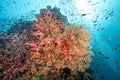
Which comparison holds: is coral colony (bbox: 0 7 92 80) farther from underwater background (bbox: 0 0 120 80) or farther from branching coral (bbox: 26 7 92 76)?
underwater background (bbox: 0 0 120 80)

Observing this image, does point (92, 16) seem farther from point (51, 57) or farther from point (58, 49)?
point (51, 57)

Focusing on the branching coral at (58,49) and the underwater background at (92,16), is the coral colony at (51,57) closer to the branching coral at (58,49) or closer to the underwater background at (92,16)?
the branching coral at (58,49)

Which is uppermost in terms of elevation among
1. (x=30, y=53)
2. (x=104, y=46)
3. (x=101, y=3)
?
(x=101, y=3)

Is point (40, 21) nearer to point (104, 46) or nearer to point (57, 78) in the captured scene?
point (57, 78)

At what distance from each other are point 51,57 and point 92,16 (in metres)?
8.37

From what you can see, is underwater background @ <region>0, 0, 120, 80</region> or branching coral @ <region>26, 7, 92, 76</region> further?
underwater background @ <region>0, 0, 120, 80</region>

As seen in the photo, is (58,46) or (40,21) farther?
(40,21)

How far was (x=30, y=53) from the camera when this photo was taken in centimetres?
757

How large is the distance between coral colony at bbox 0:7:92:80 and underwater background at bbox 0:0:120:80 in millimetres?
6147

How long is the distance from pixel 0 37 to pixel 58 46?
14.9 feet

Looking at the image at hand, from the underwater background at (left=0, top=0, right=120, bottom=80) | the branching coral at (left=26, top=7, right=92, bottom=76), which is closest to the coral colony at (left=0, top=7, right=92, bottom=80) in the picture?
the branching coral at (left=26, top=7, right=92, bottom=76)

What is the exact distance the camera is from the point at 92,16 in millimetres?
14641

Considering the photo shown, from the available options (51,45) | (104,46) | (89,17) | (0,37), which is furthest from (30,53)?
(104,46)

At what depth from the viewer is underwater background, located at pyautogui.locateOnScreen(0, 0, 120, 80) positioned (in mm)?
14188
